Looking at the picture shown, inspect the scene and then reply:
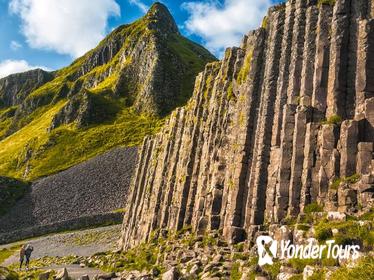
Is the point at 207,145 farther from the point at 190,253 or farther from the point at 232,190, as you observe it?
the point at 190,253

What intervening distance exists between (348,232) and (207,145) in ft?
86.5

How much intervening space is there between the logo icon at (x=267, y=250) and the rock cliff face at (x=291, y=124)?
3.38 metres

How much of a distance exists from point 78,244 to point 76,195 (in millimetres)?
41700

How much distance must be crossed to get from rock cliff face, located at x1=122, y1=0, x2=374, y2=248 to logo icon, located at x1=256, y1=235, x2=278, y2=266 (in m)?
3.38

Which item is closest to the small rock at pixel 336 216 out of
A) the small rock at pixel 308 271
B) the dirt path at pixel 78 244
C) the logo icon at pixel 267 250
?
the logo icon at pixel 267 250

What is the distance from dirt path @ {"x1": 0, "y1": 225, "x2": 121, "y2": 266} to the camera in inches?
2711

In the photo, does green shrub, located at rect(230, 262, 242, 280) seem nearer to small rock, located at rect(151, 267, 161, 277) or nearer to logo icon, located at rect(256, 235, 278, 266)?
logo icon, located at rect(256, 235, 278, 266)

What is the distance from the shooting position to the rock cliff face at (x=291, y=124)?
23656 millimetres


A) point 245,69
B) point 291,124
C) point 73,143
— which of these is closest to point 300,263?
point 291,124

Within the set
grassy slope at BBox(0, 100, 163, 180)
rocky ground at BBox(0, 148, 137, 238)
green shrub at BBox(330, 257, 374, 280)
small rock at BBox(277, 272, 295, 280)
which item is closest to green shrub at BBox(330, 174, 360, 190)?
small rock at BBox(277, 272, 295, 280)

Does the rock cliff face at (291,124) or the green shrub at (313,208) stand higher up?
the rock cliff face at (291,124)

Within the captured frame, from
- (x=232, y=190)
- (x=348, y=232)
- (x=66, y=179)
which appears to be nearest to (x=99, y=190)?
(x=66, y=179)

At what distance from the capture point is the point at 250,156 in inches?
1286

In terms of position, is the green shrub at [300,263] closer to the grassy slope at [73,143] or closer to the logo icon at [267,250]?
the logo icon at [267,250]
